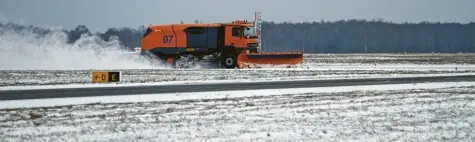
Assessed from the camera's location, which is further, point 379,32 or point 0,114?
point 379,32

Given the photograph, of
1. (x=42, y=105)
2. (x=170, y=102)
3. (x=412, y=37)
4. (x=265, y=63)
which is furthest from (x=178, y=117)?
(x=412, y=37)

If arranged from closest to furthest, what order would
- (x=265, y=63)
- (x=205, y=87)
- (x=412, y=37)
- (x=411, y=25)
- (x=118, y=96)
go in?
1. (x=118, y=96)
2. (x=205, y=87)
3. (x=265, y=63)
4. (x=412, y=37)
5. (x=411, y=25)

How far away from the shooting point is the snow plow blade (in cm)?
3222

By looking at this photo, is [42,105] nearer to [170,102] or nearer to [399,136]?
[170,102]

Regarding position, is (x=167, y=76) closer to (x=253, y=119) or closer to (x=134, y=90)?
(x=134, y=90)

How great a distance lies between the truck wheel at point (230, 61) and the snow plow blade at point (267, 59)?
78cm

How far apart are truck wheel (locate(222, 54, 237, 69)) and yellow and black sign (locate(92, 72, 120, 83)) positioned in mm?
11747

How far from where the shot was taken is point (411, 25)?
198m

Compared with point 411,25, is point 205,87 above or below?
below

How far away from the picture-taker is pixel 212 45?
33.5 m

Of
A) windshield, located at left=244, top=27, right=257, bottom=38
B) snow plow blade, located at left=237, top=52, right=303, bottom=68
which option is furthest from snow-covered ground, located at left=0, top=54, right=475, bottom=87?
windshield, located at left=244, top=27, right=257, bottom=38

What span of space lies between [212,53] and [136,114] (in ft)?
71.9

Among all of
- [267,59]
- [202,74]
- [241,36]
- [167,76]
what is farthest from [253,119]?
[241,36]

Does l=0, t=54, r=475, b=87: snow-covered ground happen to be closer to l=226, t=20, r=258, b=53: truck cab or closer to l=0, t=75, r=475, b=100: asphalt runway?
l=226, t=20, r=258, b=53: truck cab
